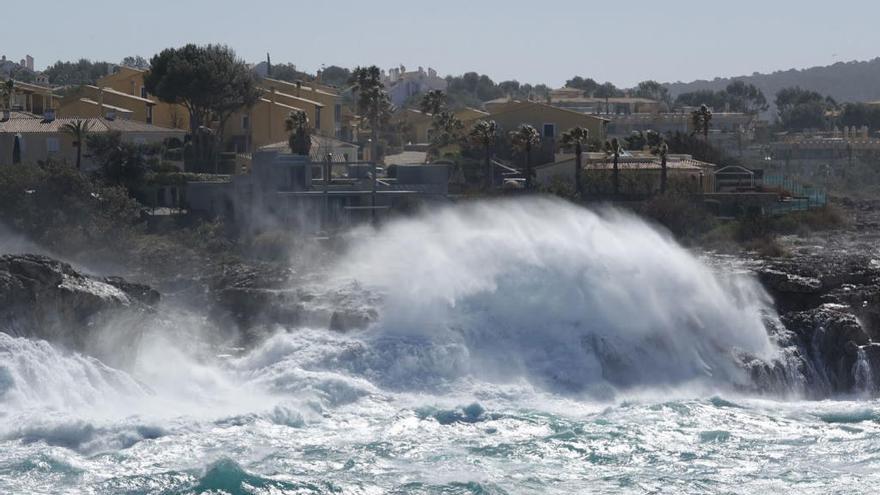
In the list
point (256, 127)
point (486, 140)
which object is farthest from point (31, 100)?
point (486, 140)

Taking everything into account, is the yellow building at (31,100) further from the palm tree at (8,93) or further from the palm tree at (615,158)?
the palm tree at (615,158)

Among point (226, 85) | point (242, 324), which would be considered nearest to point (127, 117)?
point (226, 85)

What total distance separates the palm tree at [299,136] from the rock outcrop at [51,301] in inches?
1007

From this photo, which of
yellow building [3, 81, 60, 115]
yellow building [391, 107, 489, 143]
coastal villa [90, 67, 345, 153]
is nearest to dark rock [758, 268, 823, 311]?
coastal villa [90, 67, 345, 153]

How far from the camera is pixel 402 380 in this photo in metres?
37.0

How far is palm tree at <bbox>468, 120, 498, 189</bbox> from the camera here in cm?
6456

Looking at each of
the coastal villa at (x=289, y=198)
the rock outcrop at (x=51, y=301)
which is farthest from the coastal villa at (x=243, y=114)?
the rock outcrop at (x=51, y=301)

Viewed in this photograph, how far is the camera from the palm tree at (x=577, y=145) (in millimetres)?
62250

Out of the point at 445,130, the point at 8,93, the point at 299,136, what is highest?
the point at 8,93

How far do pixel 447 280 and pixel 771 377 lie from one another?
9100mm

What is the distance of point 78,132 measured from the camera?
190 ft

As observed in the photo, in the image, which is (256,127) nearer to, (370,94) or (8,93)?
(370,94)

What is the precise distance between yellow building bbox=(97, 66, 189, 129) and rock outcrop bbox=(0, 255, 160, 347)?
34846 millimetres

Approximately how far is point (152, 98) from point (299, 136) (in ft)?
48.0
